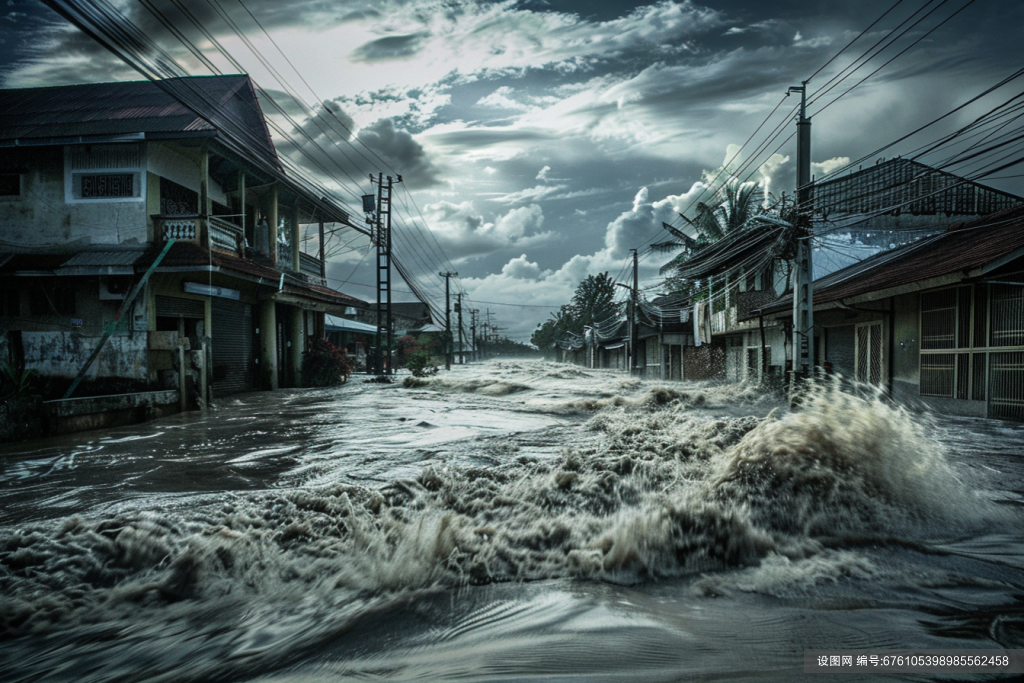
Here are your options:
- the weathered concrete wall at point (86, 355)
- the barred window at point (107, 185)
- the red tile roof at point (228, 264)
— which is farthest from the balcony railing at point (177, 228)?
the weathered concrete wall at point (86, 355)

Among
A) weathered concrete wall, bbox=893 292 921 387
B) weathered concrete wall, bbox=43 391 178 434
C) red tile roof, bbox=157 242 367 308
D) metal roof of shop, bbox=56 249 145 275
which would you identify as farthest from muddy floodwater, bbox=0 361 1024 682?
red tile roof, bbox=157 242 367 308

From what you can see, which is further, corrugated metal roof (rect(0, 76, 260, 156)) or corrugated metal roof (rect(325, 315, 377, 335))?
corrugated metal roof (rect(325, 315, 377, 335))

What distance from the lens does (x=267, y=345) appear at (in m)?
18.1

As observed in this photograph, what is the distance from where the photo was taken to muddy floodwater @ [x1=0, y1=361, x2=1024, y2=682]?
2533 millimetres

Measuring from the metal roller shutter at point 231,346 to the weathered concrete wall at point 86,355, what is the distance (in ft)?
10.8

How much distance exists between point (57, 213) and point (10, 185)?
1483 mm

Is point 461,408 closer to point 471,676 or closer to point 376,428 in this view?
point 376,428

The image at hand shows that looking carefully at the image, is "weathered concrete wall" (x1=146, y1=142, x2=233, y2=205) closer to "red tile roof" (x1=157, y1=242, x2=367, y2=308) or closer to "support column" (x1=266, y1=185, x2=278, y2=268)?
"red tile roof" (x1=157, y1=242, x2=367, y2=308)

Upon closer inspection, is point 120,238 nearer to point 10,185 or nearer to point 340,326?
point 10,185

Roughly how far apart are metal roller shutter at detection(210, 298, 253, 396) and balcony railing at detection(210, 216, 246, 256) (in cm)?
159

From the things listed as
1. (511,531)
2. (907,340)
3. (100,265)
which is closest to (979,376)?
(907,340)

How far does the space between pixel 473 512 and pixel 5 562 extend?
10.6 ft

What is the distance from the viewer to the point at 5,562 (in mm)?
3699

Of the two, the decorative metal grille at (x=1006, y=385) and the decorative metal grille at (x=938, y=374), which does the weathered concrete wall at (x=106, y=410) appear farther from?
the decorative metal grille at (x=938, y=374)
